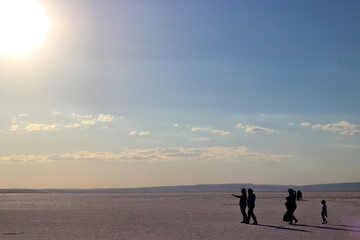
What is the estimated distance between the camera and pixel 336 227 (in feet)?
63.0

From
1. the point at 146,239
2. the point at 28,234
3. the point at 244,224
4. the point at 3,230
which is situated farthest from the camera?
the point at 244,224

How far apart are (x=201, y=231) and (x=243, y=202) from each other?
4260 mm

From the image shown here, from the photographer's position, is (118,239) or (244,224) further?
(244,224)

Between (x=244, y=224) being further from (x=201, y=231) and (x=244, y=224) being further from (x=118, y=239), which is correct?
(x=118, y=239)

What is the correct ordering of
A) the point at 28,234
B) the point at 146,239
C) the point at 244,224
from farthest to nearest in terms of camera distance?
the point at 244,224 → the point at 28,234 → the point at 146,239

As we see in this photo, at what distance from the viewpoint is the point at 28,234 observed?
16703mm

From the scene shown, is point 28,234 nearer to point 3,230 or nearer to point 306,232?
point 3,230

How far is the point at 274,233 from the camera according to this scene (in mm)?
16734

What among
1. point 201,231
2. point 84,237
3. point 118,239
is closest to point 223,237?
point 201,231

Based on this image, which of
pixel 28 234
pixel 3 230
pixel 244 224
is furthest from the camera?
pixel 244 224

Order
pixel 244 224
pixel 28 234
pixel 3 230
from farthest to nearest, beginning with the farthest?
pixel 244 224 < pixel 3 230 < pixel 28 234

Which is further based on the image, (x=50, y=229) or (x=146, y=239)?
(x=50, y=229)

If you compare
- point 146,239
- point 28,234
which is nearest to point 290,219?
point 146,239

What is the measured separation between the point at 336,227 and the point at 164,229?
7.26m
